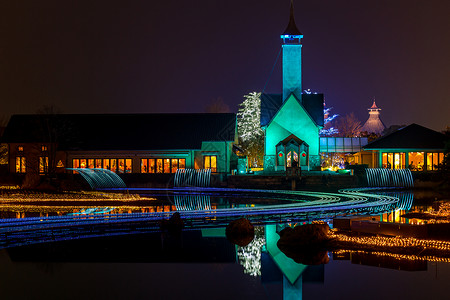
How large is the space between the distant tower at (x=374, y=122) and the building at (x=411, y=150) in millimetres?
64930

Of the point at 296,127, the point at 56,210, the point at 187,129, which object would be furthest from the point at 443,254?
the point at 187,129

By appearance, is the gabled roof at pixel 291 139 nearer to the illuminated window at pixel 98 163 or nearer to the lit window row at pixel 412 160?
the lit window row at pixel 412 160

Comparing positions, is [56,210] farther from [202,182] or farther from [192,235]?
[202,182]

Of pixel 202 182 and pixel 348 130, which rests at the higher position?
pixel 348 130

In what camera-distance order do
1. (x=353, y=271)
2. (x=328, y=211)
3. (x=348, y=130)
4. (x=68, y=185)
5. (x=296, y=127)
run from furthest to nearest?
(x=348, y=130), (x=296, y=127), (x=68, y=185), (x=328, y=211), (x=353, y=271)

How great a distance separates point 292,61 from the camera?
5269 cm

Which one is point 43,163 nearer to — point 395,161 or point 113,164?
point 113,164

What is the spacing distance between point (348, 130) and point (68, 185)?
7213 cm

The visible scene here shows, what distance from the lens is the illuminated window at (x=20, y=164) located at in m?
56.3

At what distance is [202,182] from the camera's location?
48062mm

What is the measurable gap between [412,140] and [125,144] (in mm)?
26500

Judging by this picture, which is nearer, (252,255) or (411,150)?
(252,255)

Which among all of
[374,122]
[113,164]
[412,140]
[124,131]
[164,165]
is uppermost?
[374,122]

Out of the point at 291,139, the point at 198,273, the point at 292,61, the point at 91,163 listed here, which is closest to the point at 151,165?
the point at 91,163
